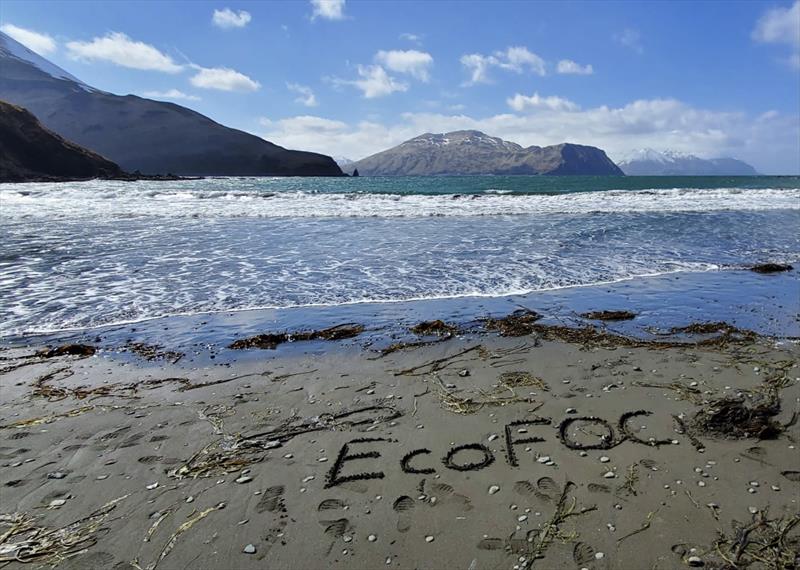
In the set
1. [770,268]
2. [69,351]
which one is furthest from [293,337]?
[770,268]

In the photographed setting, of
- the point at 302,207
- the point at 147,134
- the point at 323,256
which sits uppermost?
the point at 147,134

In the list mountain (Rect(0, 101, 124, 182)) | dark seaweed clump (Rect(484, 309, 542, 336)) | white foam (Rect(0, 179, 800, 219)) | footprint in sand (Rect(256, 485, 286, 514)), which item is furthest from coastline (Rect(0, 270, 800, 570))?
mountain (Rect(0, 101, 124, 182))

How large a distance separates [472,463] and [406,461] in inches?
19.3

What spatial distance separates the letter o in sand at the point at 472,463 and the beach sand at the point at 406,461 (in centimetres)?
1

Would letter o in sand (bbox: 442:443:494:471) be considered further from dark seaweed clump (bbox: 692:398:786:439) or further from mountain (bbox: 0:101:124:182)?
mountain (bbox: 0:101:124:182)

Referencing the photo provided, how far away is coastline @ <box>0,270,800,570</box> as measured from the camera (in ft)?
8.27

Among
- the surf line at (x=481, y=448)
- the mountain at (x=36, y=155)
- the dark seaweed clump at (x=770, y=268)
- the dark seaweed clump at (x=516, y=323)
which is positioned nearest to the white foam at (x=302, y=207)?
the dark seaweed clump at (x=770, y=268)

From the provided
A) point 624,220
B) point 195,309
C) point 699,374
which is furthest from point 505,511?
point 624,220

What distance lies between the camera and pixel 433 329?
19.8 ft

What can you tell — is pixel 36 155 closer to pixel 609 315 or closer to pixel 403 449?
pixel 609 315

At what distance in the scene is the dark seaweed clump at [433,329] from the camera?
5906 millimetres

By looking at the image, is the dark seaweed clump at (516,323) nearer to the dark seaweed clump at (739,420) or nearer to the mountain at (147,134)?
the dark seaweed clump at (739,420)

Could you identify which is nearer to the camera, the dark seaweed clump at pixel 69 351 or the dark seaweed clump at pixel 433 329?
the dark seaweed clump at pixel 69 351

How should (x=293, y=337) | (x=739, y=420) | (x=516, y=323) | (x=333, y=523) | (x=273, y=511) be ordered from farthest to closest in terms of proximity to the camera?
(x=516, y=323) < (x=293, y=337) < (x=739, y=420) < (x=273, y=511) < (x=333, y=523)
